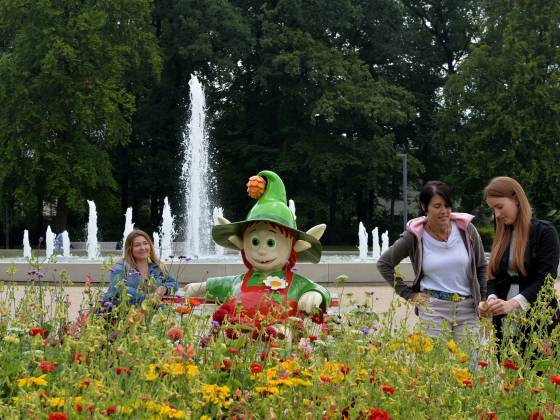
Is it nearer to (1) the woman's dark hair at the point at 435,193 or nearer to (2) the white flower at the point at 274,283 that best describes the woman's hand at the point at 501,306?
(1) the woman's dark hair at the point at 435,193

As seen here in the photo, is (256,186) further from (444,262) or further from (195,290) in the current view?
(444,262)

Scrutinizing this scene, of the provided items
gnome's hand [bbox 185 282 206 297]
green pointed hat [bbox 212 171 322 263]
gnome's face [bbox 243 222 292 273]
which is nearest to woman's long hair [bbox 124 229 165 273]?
gnome's hand [bbox 185 282 206 297]

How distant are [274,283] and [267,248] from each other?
1.03 ft

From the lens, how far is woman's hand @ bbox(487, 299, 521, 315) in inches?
154

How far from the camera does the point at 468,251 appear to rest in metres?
4.38

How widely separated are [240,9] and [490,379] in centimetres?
3072

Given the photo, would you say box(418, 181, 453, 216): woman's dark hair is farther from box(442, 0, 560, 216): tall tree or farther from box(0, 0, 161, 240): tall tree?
box(442, 0, 560, 216): tall tree

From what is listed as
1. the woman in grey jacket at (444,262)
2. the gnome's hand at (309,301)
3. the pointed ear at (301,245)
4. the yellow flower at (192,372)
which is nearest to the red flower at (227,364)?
the yellow flower at (192,372)

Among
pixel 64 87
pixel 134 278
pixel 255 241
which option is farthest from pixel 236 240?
pixel 64 87

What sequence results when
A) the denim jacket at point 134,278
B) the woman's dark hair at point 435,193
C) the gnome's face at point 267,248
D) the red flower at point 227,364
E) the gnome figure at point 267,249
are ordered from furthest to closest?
the gnome's face at point 267,248 → the gnome figure at point 267,249 → the denim jacket at point 134,278 → the woman's dark hair at point 435,193 → the red flower at point 227,364

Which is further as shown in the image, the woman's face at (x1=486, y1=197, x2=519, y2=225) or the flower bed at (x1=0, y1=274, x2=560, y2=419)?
the woman's face at (x1=486, y1=197, x2=519, y2=225)

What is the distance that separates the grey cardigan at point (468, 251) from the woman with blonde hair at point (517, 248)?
16 cm

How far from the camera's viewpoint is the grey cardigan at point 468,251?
14.3ft

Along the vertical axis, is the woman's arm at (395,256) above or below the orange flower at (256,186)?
below
